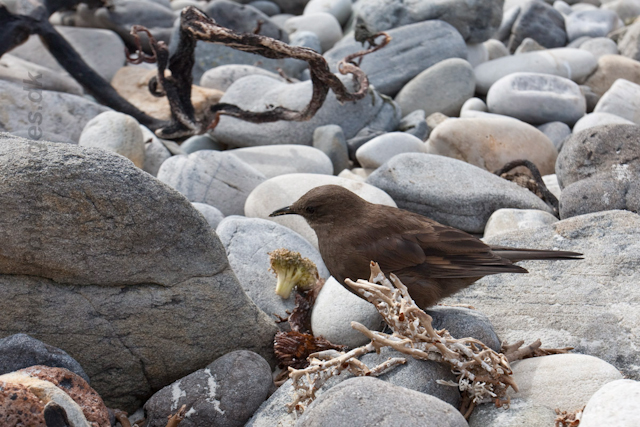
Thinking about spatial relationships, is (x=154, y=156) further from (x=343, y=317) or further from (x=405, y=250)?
(x=405, y=250)

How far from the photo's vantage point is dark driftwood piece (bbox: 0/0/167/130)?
6.99 meters

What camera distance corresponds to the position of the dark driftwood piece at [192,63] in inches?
237

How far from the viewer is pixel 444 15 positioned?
30.8 ft

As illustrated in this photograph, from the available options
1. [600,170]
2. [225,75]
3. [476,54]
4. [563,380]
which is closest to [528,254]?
[563,380]

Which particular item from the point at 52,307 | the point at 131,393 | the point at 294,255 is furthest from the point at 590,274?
the point at 52,307

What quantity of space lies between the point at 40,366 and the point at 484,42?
889 centimetres

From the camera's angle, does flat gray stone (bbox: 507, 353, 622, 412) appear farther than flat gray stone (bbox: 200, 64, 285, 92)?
No

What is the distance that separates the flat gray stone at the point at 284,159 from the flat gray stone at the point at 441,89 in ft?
7.80

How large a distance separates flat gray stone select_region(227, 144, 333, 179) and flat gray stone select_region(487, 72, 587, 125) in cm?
270

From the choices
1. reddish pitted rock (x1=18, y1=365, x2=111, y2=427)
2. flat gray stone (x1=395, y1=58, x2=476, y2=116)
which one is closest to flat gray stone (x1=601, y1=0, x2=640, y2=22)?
flat gray stone (x1=395, y1=58, x2=476, y2=116)

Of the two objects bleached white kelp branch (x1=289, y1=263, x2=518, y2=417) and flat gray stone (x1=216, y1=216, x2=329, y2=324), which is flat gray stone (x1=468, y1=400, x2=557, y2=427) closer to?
bleached white kelp branch (x1=289, y1=263, x2=518, y2=417)

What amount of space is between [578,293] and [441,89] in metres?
4.78

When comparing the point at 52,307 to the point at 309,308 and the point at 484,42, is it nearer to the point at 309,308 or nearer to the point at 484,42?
the point at 309,308

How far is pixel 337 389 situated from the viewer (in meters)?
2.64
